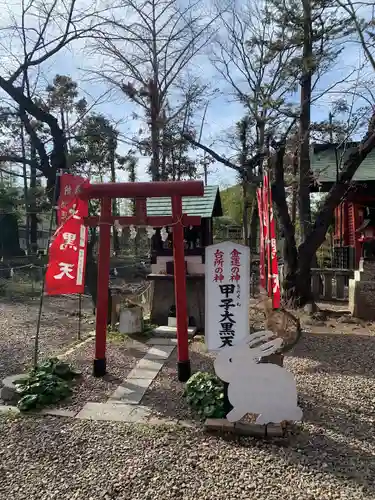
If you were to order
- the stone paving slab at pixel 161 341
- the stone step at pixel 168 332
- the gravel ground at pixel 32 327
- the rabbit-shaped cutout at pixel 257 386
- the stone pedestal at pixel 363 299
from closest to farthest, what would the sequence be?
the rabbit-shaped cutout at pixel 257 386 → the gravel ground at pixel 32 327 → the stone paving slab at pixel 161 341 → the stone step at pixel 168 332 → the stone pedestal at pixel 363 299

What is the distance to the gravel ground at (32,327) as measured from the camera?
21.2 ft

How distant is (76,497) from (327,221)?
25.4ft

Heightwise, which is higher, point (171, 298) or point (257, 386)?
point (171, 298)

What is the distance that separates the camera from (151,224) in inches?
208

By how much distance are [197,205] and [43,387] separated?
4.80 metres

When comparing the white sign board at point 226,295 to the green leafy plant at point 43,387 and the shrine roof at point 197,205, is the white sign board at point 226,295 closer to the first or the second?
the green leafy plant at point 43,387

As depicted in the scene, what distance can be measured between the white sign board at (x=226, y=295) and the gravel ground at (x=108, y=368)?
4.72ft

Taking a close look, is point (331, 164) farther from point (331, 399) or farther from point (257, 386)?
point (257, 386)

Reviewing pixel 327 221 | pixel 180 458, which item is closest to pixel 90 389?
pixel 180 458

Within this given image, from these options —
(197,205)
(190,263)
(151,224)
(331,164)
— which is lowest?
(190,263)

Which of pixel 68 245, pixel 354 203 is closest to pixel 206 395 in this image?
pixel 68 245

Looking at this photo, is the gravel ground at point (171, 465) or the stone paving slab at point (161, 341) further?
the stone paving slab at point (161, 341)

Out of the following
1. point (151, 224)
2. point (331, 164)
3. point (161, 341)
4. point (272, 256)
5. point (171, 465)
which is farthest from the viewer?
point (331, 164)

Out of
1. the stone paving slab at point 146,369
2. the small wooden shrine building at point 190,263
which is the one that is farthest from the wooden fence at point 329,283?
the stone paving slab at point 146,369
